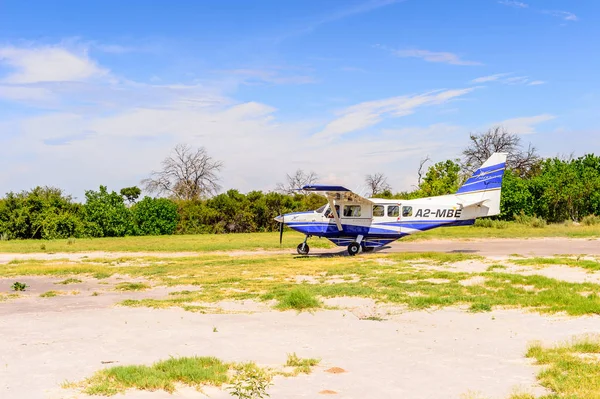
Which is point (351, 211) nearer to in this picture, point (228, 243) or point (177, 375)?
point (228, 243)

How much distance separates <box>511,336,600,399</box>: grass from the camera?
5.84 meters

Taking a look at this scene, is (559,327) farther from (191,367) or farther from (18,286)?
(18,286)

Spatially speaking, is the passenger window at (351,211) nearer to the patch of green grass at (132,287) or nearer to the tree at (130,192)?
the patch of green grass at (132,287)

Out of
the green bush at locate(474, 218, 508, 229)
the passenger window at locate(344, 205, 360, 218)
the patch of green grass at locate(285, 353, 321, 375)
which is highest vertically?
the passenger window at locate(344, 205, 360, 218)

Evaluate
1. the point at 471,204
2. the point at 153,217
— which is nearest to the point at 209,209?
the point at 153,217

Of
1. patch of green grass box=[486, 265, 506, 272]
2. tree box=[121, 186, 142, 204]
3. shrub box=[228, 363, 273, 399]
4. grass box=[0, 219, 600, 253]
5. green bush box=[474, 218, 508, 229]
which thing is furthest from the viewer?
tree box=[121, 186, 142, 204]

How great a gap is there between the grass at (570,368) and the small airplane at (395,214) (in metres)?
16.7

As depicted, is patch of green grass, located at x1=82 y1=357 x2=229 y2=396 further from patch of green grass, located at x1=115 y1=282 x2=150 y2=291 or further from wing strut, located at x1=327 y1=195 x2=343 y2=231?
wing strut, located at x1=327 y1=195 x2=343 y2=231

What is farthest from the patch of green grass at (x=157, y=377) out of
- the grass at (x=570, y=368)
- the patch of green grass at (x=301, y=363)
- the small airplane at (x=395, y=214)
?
the small airplane at (x=395, y=214)

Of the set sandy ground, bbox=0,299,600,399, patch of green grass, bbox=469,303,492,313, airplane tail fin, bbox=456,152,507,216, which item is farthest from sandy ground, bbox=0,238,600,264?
sandy ground, bbox=0,299,600,399

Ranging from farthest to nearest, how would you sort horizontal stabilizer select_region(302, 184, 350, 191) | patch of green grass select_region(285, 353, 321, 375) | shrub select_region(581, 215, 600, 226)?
shrub select_region(581, 215, 600, 226) → horizontal stabilizer select_region(302, 184, 350, 191) → patch of green grass select_region(285, 353, 321, 375)

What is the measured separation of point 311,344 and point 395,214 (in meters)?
17.2

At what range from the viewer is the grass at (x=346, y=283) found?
11758 millimetres

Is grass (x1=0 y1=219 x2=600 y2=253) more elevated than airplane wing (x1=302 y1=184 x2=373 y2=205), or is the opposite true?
airplane wing (x1=302 y1=184 x2=373 y2=205)
